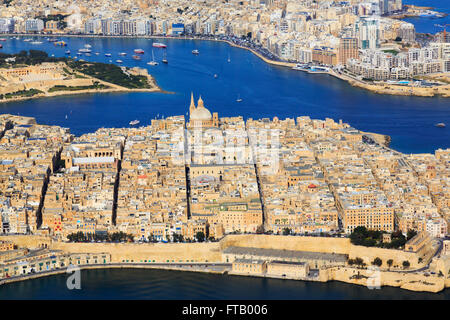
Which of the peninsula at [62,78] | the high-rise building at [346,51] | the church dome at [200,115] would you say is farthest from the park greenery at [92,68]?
the church dome at [200,115]

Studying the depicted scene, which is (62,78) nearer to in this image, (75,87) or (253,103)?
(75,87)

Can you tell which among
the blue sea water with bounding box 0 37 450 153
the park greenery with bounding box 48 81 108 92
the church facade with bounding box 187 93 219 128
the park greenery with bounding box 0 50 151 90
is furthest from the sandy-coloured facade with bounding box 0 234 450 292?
the park greenery with bounding box 0 50 151 90

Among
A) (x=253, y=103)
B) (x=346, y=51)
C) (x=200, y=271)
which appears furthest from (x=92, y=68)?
(x=200, y=271)

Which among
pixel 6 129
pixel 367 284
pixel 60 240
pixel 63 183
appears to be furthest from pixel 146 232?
pixel 6 129

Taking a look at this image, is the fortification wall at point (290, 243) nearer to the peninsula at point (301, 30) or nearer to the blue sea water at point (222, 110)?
the blue sea water at point (222, 110)

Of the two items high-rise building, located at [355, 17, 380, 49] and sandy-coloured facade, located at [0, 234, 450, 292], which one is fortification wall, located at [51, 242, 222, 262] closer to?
sandy-coloured facade, located at [0, 234, 450, 292]

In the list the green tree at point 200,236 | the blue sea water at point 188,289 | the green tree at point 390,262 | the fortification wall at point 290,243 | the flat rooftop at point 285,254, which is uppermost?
the green tree at point 200,236

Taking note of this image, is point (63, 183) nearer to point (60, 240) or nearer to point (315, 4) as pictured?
point (60, 240)
